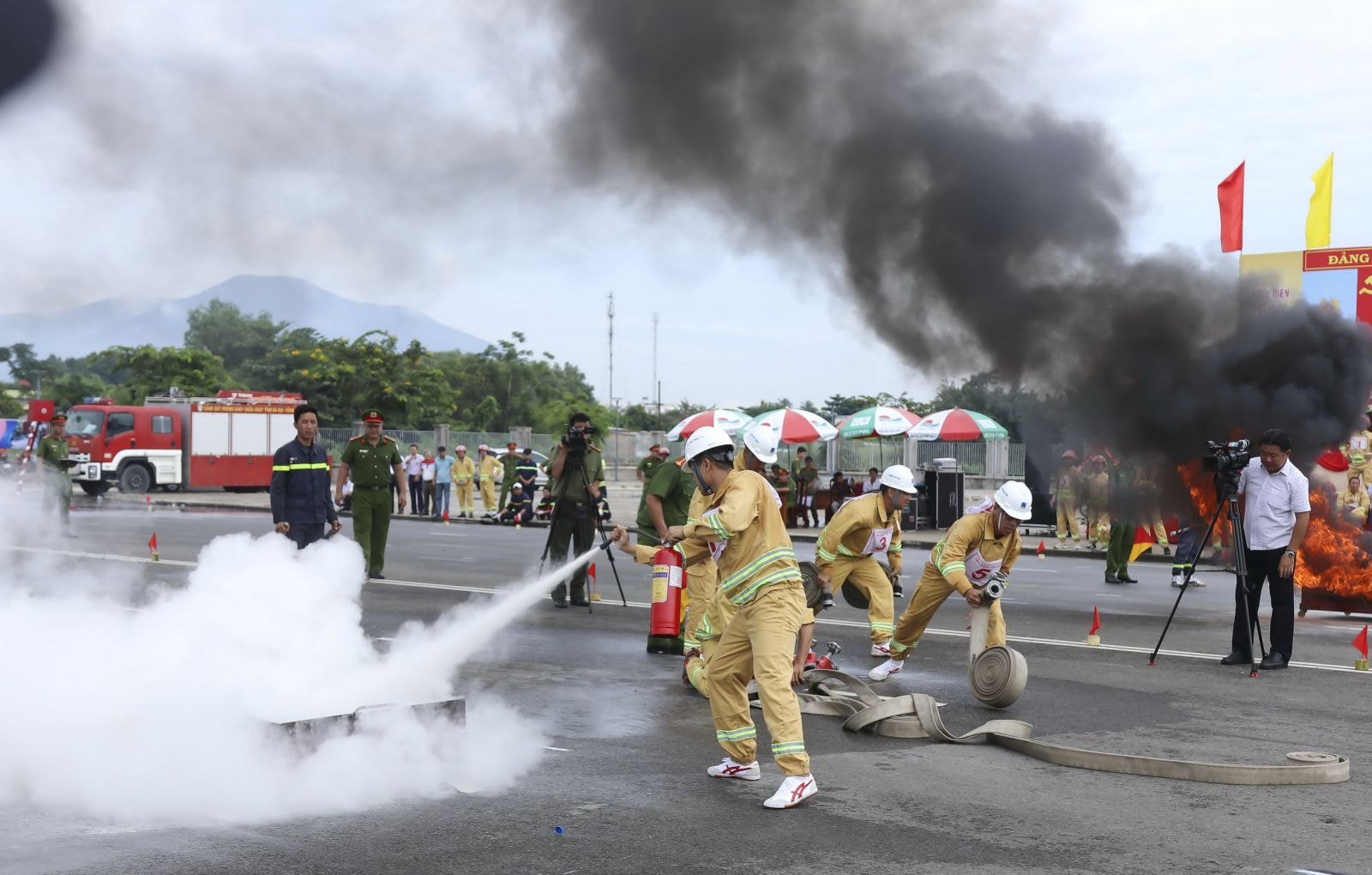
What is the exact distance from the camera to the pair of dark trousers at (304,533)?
10.9 meters

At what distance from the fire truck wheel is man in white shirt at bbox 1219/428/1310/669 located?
31.7m

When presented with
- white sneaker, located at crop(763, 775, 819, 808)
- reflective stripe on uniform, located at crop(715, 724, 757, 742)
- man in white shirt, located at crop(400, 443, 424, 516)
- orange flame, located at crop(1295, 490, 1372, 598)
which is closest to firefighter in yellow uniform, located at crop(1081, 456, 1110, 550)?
orange flame, located at crop(1295, 490, 1372, 598)

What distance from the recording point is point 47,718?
5.87m

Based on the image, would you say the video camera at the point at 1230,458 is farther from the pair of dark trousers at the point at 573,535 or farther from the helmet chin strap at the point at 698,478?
the pair of dark trousers at the point at 573,535

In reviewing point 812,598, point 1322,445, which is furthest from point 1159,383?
point 812,598

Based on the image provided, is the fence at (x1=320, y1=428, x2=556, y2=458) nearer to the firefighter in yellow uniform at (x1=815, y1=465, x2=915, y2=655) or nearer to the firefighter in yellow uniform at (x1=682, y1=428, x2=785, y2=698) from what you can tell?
the firefighter in yellow uniform at (x1=815, y1=465, x2=915, y2=655)

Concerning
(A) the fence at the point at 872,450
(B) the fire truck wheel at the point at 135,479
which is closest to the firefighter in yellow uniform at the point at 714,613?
(A) the fence at the point at 872,450

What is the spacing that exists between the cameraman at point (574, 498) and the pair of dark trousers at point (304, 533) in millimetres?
2403

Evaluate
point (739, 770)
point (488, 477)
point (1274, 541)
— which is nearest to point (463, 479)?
point (488, 477)

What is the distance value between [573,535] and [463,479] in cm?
1696

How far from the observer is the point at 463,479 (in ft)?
98.0

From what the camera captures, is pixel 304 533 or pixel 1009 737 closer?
pixel 1009 737

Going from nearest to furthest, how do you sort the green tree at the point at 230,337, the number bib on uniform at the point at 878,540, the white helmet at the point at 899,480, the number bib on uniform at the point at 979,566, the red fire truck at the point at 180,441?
the number bib on uniform at the point at 979,566
the white helmet at the point at 899,480
the number bib on uniform at the point at 878,540
the red fire truck at the point at 180,441
the green tree at the point at 230,337

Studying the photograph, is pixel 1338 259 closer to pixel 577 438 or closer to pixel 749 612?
pixel 577 438
